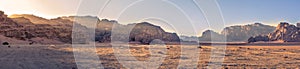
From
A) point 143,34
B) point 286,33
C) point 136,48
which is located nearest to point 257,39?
point 286,33

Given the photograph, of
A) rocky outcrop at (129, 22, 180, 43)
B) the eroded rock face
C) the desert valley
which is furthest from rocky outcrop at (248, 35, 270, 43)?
rocky outcrop at (129, 22, 180, 43)

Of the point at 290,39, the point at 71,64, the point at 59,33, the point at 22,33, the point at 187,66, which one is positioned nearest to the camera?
the point at 71,64

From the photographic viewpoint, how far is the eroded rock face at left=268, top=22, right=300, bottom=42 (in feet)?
402

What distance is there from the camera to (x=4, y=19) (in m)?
83.7

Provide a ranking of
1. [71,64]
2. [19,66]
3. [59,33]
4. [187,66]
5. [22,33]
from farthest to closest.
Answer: [59,33] → [22,33] → [187,66] → [71,64] → [19,66]

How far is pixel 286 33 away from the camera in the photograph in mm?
127750

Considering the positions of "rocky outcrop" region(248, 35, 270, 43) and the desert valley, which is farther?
"rocky outcrop" region(248, 35, 270, 43)

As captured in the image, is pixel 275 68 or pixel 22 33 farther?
pixel 22 33

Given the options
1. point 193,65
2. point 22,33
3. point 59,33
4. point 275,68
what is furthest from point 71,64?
point 59,33

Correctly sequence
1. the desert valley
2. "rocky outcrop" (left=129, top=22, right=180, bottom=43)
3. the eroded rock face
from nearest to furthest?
the desert valley
"rocky outcrop" (left=129, top=22, right=180, bottom=43)
the eroded rock face

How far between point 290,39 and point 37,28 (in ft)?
256

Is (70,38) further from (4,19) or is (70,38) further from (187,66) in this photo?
(187,66)

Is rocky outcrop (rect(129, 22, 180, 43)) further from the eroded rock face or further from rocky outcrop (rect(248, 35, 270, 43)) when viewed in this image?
the eroded rock face

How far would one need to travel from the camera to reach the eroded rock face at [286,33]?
123 m
